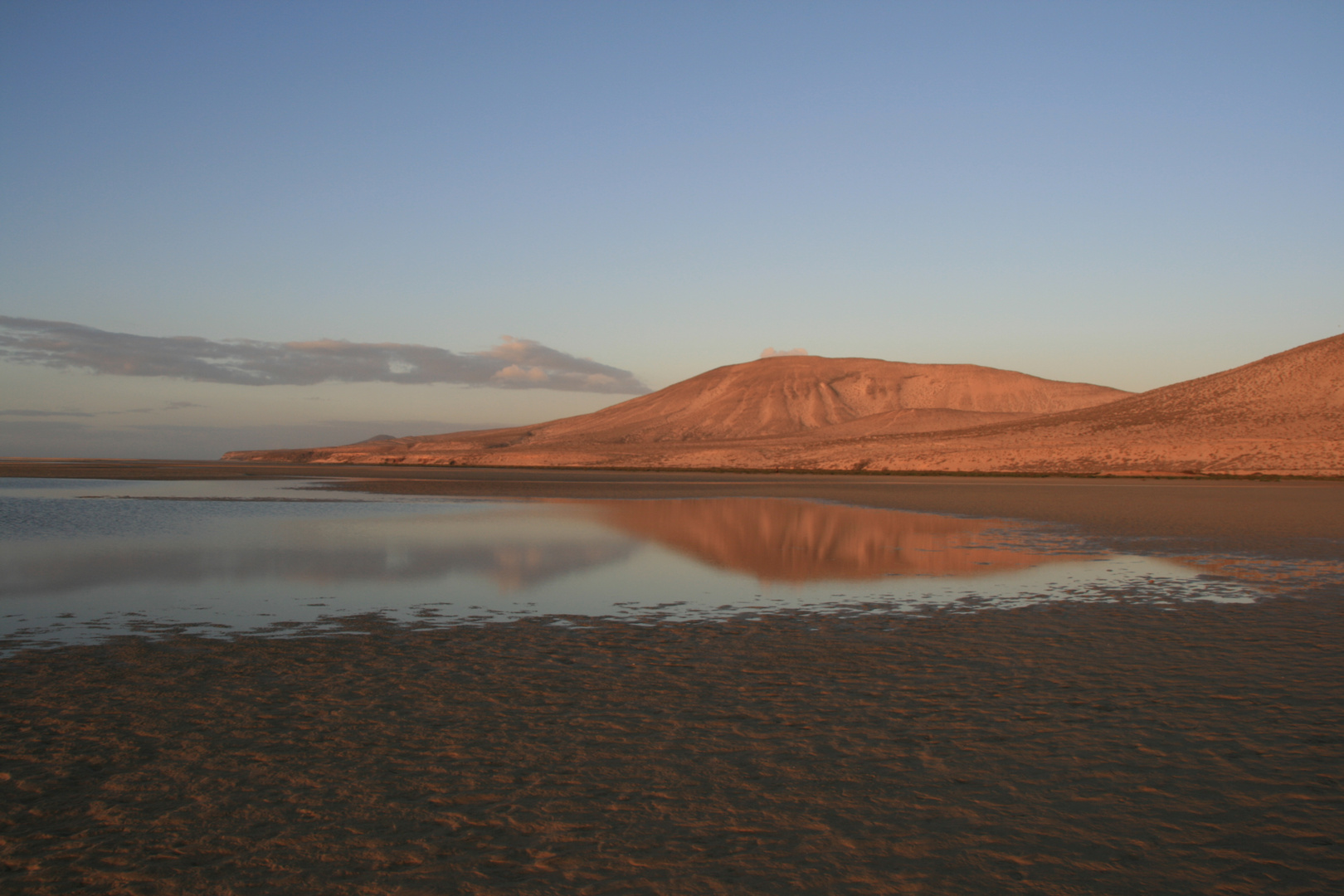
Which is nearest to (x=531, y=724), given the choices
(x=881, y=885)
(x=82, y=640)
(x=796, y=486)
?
(x=881, y=885)

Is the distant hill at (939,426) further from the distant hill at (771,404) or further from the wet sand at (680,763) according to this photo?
the wet sand at (680,763)

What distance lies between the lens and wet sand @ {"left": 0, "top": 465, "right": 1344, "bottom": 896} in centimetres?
457

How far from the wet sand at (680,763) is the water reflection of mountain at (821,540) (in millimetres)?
5784

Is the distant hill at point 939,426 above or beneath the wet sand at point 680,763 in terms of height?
above

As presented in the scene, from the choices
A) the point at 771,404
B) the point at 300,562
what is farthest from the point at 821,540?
the point at 771,404

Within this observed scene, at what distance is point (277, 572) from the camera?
1497 centimetres

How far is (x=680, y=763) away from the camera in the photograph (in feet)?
19.5

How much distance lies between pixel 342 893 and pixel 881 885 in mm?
2509

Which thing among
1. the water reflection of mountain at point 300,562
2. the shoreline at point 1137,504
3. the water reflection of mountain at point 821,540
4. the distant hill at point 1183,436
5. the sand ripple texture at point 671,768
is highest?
the distant hill at point 1183,436

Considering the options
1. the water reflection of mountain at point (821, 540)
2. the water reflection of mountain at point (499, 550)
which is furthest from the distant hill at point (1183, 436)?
the water reflection of mountain at point (499, 550)

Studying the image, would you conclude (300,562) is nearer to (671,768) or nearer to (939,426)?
(671,768)

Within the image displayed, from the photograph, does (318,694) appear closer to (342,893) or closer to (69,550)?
(342,893)

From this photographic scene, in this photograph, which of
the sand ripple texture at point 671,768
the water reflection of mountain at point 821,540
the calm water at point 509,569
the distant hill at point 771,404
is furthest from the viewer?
the distant hill at point 771,404

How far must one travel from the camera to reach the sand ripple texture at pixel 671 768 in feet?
15.0
